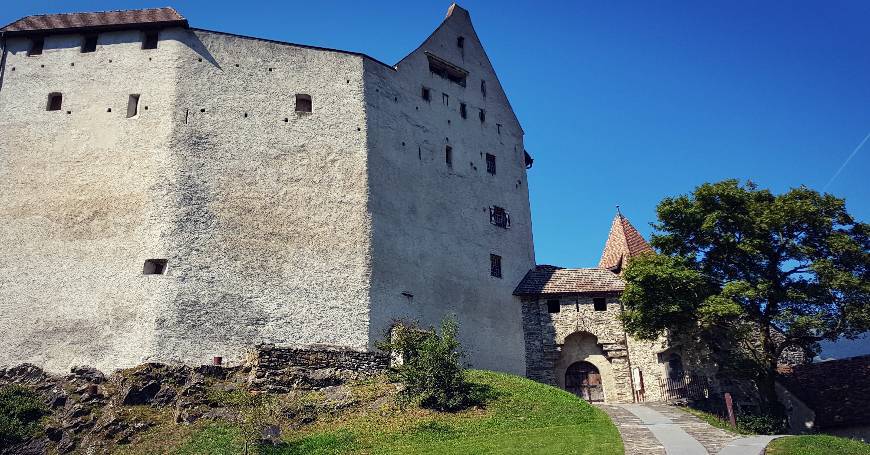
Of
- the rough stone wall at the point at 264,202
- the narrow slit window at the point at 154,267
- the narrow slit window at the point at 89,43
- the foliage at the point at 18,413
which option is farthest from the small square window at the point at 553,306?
the narrow slit window at the point at 89,43

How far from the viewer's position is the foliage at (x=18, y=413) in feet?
74.0

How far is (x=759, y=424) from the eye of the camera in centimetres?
2436

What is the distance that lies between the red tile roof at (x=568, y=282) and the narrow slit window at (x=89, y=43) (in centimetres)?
2241

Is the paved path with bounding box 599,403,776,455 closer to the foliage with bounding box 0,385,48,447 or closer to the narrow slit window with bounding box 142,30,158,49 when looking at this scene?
the foliage with bounding box 0,385,48,447

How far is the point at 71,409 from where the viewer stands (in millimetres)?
23969

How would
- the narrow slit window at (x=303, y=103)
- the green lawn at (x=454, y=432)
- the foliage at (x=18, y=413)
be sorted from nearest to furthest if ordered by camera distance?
1. the green lawn at (x=454, y=432)
2. the foliage at (x=18, y=413)
3. the narrow slit window at (x=303, y=103)

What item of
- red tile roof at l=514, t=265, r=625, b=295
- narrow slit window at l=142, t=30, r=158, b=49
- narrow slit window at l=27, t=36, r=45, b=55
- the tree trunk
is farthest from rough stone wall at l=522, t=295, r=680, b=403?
narrow slit window at l=27, t=36, r=45, b=55

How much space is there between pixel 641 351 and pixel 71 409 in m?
22.9

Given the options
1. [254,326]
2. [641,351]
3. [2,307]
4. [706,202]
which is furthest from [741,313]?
[2,307]

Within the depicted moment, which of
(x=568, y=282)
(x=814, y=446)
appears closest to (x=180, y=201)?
(x=568, y=282)

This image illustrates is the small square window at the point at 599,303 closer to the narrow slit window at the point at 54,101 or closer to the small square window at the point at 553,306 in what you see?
the small square window at the point at 553,306

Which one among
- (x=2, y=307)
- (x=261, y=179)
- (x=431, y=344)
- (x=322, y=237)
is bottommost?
(x=431, y=344)

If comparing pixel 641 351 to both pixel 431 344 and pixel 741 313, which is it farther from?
pixel 431 344

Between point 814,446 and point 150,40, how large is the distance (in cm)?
3026
